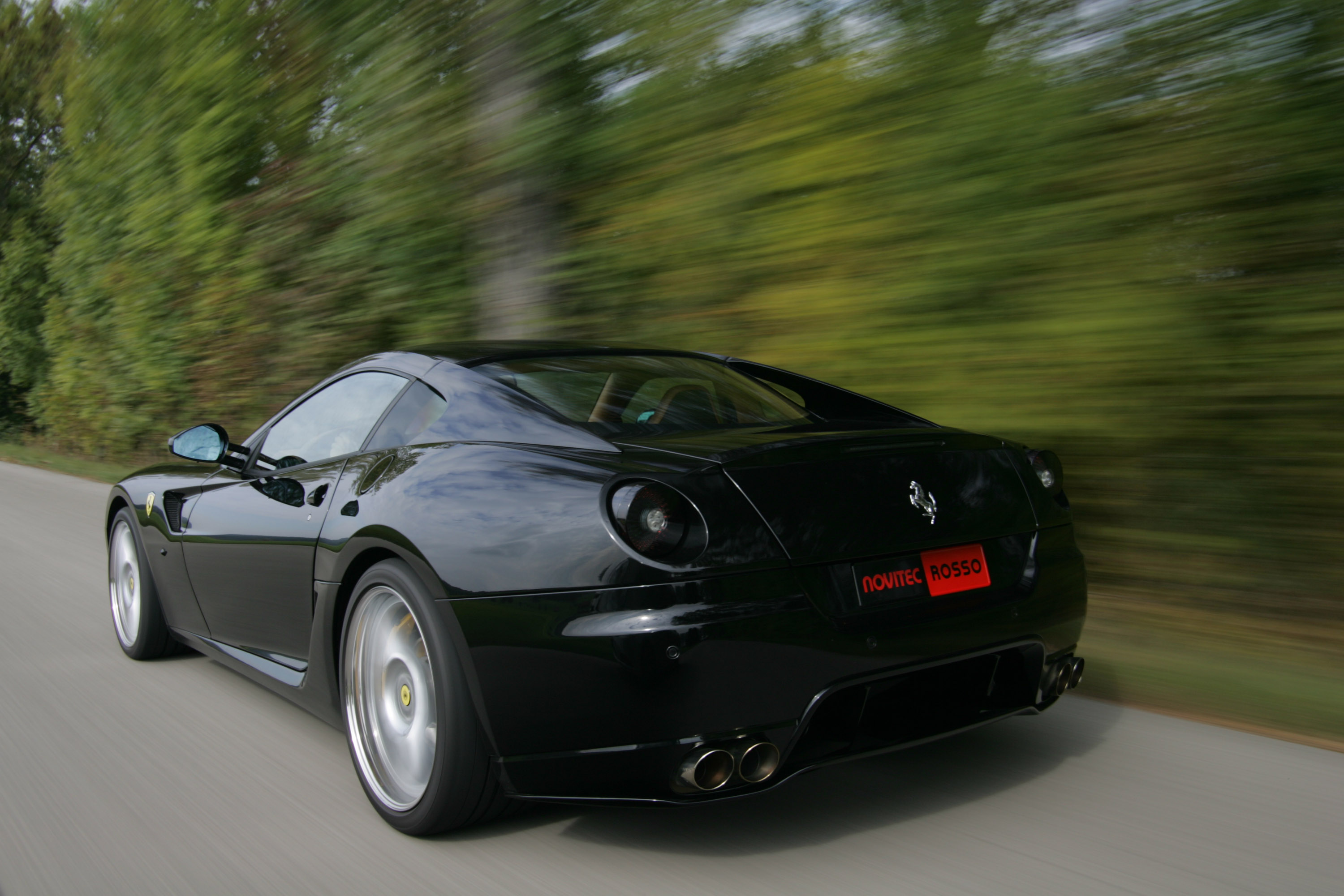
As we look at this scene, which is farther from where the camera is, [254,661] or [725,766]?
[254,661]

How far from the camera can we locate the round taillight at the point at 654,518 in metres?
2.32

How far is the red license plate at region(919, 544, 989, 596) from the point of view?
101 inches

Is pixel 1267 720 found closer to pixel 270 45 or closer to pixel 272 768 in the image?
pixel 272 768

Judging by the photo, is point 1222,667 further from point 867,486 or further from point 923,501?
point 867,486

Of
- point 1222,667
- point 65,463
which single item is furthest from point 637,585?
point 65,463

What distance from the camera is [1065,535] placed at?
299 centimetres

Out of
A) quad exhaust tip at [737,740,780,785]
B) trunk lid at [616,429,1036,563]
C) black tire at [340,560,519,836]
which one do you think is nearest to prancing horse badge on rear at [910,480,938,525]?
trunk lid at [616,429,1036,563]

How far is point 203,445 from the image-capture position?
3953 mm

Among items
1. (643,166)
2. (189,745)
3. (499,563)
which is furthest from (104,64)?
(499,563)

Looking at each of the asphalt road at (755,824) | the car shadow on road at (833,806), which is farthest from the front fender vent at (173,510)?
the car shadow on road at (833,806)

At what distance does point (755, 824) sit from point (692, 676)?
2.08ft

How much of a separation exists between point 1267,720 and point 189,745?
3.37 m

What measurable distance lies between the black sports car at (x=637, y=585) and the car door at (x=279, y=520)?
0.02 metres

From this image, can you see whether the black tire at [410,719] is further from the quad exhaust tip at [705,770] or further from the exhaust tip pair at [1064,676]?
the exhaust tip pair at [1064,676]
